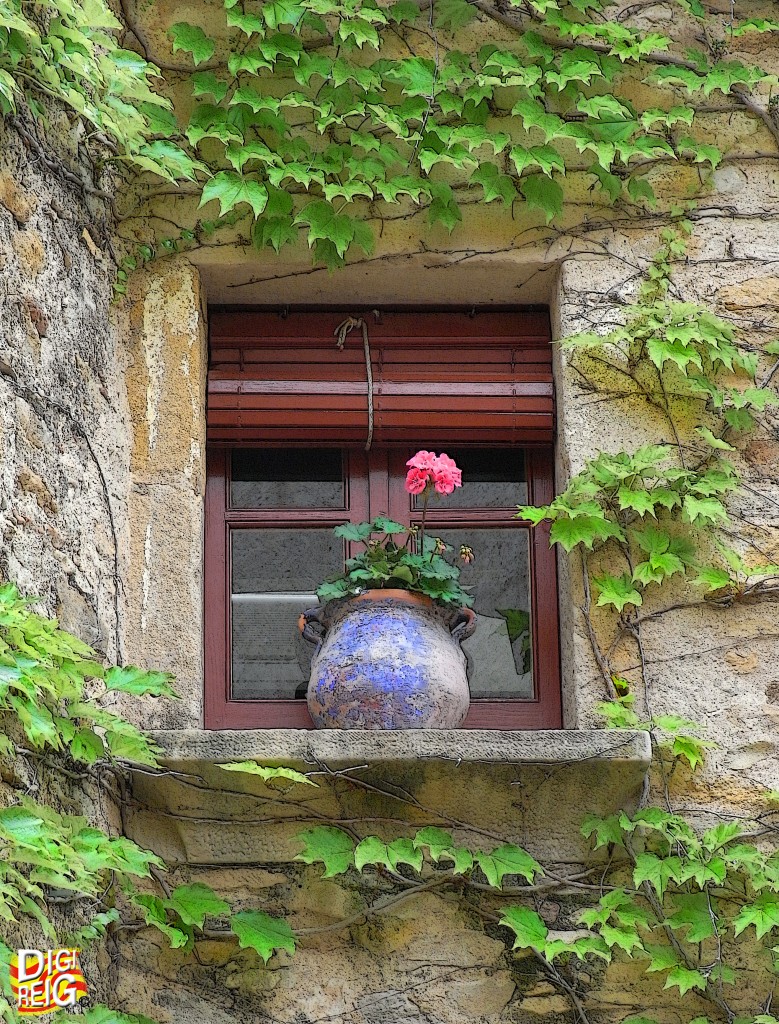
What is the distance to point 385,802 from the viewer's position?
3.11m

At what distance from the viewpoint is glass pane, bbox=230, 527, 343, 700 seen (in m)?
3.50

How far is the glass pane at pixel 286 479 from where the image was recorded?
3637 millimetres

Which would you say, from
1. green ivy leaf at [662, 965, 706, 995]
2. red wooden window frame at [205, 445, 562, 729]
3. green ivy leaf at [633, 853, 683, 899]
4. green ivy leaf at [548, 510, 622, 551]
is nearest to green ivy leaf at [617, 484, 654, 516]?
green ivy leaf at [548, 510, 622, 551]

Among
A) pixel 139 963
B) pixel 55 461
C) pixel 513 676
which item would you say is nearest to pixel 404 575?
pixel 513 676

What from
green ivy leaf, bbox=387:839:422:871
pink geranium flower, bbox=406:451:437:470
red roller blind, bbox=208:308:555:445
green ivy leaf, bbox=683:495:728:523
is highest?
red roller blind, bbox=208:308:555:445

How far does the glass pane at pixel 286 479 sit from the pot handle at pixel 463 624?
1.64 feet

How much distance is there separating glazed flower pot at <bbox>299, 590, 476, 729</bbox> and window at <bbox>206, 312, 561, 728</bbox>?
11.0 inches

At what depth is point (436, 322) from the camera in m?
3.75

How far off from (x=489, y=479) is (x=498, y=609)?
341mm

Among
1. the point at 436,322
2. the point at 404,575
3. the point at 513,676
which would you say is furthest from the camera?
the point at 436,322

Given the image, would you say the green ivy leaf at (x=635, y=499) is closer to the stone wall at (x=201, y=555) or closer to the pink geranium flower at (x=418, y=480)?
the stone wall at (x=201, y=555)

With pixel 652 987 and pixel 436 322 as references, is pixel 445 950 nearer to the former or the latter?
pixel 652 987

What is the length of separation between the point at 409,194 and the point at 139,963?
6.17ft

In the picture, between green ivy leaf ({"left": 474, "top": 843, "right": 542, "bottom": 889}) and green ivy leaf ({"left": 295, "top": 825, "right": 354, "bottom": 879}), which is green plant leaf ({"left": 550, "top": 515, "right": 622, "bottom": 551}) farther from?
green ivy leaf ({"left": 295, "top": 825, "right": 354, "bottom": 879})
